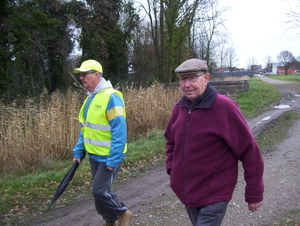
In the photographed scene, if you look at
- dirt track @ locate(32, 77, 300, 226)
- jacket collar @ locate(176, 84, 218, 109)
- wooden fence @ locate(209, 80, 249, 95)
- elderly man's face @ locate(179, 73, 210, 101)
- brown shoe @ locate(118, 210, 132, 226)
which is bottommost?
dirt track @ locate(32, 77, 300, 226)

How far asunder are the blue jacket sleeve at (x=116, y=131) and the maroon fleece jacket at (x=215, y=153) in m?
1.10

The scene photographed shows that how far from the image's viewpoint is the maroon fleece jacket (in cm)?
246

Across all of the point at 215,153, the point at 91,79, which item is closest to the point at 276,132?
the point at 91,79

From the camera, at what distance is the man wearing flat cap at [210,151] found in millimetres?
2457

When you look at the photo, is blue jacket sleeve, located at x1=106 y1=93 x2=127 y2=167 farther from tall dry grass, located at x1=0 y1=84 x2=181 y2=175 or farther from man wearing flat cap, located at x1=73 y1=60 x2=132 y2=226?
tall dry grass, located at x1=0 y1=84 x2=181 y2=175

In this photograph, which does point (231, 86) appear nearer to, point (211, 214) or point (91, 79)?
point (91, 79)

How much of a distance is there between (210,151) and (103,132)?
1503 mm

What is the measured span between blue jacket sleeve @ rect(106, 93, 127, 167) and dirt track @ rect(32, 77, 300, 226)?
127 centimetres

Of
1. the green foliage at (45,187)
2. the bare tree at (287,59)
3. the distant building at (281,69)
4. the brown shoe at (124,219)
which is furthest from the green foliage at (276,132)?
the distant building at (281,69)

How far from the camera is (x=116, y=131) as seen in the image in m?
3.54

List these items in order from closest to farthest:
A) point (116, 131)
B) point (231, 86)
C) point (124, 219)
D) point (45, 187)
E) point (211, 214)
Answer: point (211, 214) < point (116, 131) < point (124, 219) < point (45, 187) < point (231, 86)

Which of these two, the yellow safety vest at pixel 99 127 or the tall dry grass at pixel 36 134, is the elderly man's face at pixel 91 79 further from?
the tall dry grass at pixel 36 134

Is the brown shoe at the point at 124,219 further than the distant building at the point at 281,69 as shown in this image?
No

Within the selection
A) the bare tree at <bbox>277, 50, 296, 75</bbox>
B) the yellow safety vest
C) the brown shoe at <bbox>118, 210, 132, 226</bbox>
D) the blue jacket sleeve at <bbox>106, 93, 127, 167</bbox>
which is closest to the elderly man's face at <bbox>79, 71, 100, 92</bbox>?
the yellow safety vest
